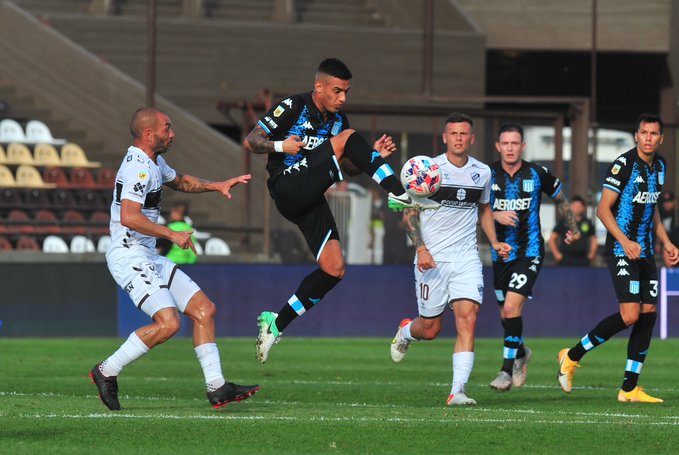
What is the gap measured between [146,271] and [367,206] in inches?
579

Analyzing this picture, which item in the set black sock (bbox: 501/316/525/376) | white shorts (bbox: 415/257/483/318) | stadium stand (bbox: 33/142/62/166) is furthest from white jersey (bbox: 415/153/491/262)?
stadium stand (bbox: 33/142/62/166)

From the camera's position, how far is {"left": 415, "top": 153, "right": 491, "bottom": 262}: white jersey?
36.2 ft

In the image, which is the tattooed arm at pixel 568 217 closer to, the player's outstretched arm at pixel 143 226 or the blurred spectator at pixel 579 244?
the player's outstretched arm at pixel 143 226

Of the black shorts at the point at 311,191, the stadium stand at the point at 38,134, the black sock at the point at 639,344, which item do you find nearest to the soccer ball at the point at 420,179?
the black shorts at the point at 311,191

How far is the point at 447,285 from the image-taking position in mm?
11055

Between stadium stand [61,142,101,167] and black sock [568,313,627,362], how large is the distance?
62.4 ft

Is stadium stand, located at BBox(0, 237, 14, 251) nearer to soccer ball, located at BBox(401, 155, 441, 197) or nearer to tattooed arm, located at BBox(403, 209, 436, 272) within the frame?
tattooed arm, located at BBox(403, 209, 436, 272)

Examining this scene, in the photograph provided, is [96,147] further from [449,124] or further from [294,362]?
[449,124]

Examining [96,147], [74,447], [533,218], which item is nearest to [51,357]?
[533,218]

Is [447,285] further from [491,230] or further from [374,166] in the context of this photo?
[374,166]

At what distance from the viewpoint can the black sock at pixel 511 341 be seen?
40.8 ft

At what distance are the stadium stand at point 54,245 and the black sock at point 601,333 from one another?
1481 cm

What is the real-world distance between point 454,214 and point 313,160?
1.63m

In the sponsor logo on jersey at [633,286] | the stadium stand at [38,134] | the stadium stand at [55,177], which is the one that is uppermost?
the stadium stand at [38,134]
